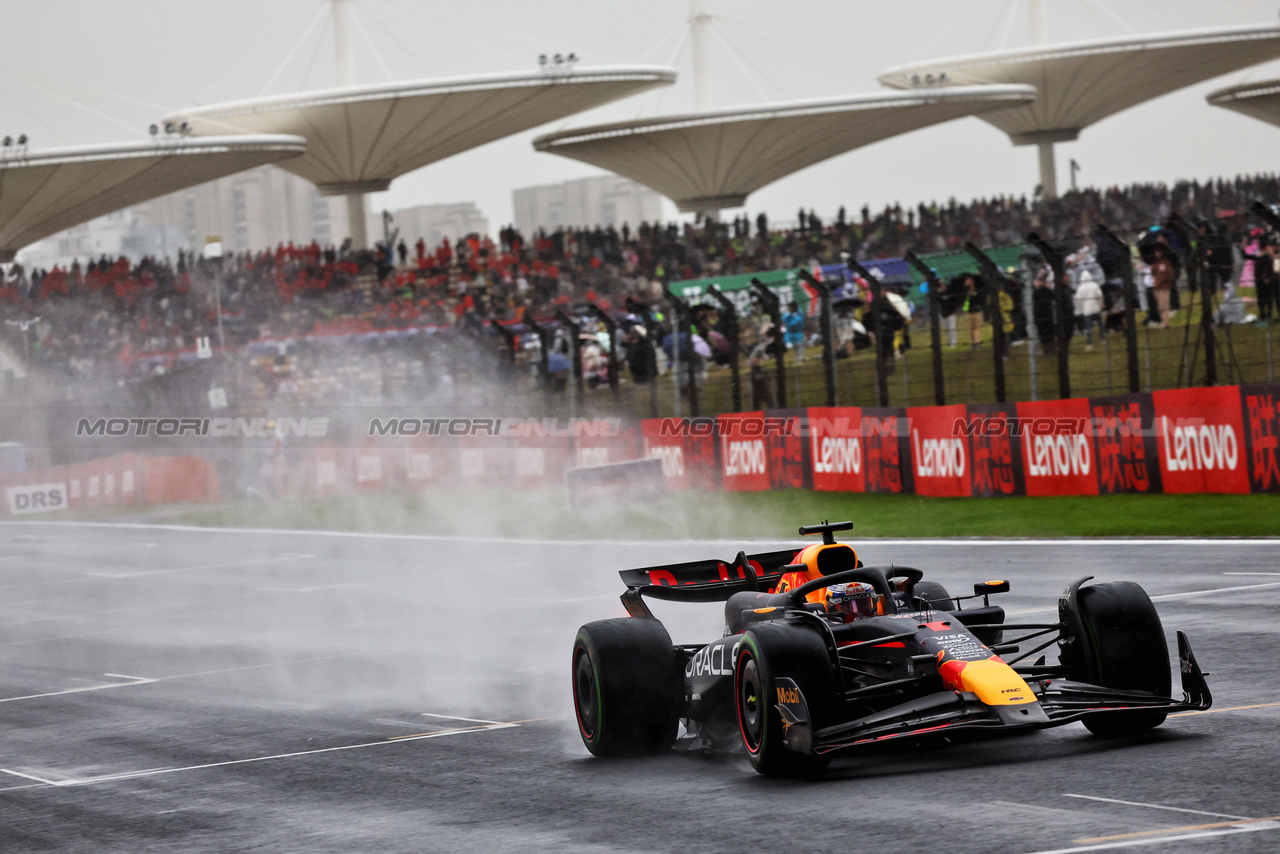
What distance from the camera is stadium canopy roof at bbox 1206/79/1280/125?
67.0 meters

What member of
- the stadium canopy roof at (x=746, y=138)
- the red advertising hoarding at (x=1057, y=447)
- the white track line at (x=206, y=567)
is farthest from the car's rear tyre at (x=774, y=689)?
the stadium canopy roof at (x=746, y=138)

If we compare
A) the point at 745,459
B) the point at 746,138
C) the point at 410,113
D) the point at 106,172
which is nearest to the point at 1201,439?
the point at 745,459

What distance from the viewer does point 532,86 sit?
54594 millimetres

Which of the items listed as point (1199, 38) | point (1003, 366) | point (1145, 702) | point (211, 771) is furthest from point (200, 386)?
point (1199, 38)

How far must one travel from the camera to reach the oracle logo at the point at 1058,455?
21625mm

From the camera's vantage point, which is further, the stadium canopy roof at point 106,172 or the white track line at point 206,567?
the stadium canopy roof at point 106,172

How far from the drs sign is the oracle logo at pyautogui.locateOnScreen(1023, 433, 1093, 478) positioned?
25.4 meters

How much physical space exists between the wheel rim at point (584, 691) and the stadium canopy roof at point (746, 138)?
47.8m

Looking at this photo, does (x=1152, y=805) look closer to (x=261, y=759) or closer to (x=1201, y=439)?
(x=261, y=759)

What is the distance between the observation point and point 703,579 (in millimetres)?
10273

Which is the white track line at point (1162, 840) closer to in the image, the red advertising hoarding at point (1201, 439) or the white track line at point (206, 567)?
the red advertising hoarding at point (1201, 439)

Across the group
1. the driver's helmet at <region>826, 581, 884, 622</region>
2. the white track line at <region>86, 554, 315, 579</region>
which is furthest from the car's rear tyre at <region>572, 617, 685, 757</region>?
the white track line at <region>86, 554, 315, 579</region>

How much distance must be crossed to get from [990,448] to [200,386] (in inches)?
886

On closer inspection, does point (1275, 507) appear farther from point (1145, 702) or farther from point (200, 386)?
point (200, 386)
